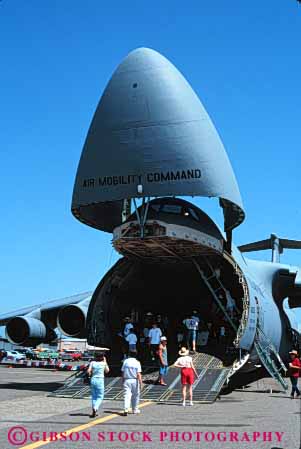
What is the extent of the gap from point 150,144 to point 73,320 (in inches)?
307

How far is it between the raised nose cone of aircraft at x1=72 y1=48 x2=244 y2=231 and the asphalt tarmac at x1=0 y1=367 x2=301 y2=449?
16.3ft

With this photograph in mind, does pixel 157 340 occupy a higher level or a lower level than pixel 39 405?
higher

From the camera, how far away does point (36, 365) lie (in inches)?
1406

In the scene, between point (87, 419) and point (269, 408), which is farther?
point (269, 408)

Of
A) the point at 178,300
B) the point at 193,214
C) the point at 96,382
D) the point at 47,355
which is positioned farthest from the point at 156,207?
the point at 47,355

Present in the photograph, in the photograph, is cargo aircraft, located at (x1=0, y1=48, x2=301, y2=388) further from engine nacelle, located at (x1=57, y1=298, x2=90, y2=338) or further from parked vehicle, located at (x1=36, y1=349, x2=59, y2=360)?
parked vehicle, located at (x1=36, y1=349, x2=59, y2=360)

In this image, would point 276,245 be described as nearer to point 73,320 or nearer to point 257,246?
point 257,246

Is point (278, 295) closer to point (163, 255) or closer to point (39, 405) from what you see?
point (163, 255)

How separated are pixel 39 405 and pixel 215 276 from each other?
7.10 metres

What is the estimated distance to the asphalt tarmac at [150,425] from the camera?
8234 mm

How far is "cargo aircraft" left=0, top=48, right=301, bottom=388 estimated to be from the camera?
15539mm

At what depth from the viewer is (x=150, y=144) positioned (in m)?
15.5

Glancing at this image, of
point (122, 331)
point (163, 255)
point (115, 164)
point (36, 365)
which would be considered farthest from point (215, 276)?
point (36, 365)

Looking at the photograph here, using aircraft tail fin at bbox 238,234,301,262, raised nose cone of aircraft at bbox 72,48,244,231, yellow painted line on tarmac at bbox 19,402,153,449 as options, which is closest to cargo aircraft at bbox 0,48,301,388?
raised nose cone of aircraft at bbox 72,48,244,231
